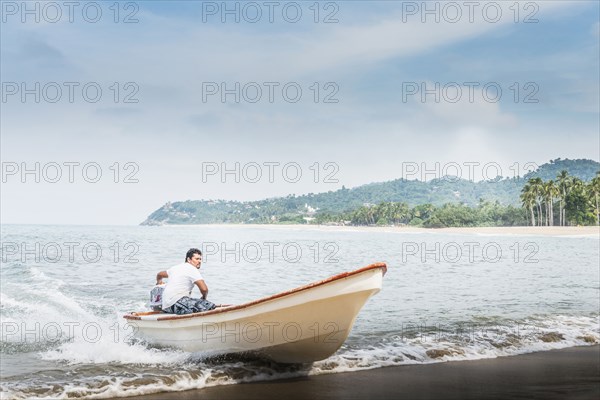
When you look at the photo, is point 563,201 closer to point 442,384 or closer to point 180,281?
point 442,384

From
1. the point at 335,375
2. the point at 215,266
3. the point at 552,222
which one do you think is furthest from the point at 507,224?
the point at 335,375

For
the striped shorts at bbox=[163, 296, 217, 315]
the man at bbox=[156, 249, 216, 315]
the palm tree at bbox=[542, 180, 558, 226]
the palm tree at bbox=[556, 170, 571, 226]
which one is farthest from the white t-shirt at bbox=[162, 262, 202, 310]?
the palm tree at bbox=[542, 180, 558, 226]

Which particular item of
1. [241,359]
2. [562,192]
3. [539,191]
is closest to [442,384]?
[241,359]

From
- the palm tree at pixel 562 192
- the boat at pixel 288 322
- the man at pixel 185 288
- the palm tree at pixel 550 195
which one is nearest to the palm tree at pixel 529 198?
the palm tree at pixel 550 195

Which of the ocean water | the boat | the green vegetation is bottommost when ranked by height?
the ocean water

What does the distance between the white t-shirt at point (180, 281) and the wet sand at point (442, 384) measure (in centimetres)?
231

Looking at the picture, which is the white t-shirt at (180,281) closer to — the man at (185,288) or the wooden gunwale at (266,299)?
the man at (185,288)

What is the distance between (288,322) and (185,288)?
2.47m

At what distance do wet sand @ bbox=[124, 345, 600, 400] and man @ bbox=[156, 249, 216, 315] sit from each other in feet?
6.63

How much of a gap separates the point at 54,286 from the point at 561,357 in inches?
777

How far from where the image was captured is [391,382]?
33.1ft

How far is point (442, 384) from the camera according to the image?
392 inches

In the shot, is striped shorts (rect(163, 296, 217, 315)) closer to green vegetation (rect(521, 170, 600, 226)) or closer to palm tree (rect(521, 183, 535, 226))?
green vegetation (rect(521, 170, 600, 226))

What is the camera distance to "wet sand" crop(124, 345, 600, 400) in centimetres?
919
